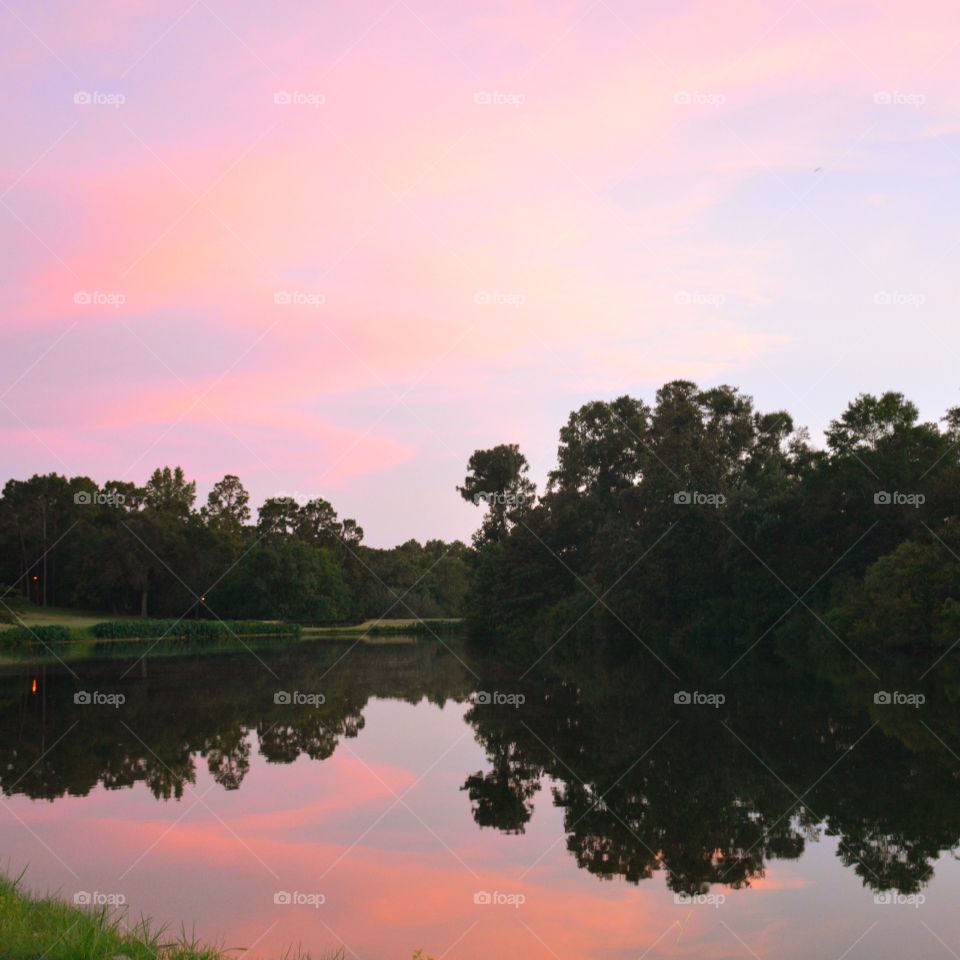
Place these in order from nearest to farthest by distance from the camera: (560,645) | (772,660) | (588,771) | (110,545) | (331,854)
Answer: (331,854) < (588,771) < (772,660) < (560,645) < (110,545)

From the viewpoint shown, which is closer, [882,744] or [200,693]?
[882,744]

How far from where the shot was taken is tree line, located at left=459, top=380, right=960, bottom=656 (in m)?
44.2

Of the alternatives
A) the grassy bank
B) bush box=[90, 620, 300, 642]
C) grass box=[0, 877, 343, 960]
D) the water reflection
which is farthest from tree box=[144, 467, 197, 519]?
grass box=[0, 877, 343, 960]

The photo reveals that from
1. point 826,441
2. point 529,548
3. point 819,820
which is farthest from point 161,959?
point 529,548

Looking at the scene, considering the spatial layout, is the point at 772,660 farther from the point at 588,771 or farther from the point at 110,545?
the point at 110,545

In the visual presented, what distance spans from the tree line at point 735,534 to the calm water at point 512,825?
19998 mm

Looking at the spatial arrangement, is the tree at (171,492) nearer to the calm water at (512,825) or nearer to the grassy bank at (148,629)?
the grassy bank at (148,629)

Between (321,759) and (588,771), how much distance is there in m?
4.86

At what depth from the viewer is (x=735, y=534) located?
54.9m

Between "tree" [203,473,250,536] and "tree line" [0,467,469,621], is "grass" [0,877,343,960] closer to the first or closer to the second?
"tree line" [0,467,469,621]

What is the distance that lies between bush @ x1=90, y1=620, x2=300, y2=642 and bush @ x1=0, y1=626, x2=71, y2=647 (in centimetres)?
527

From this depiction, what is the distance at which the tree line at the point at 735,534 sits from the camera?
145ft

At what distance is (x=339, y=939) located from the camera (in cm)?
861

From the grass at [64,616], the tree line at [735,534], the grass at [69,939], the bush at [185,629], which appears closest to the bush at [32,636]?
the bush at [185,629]
